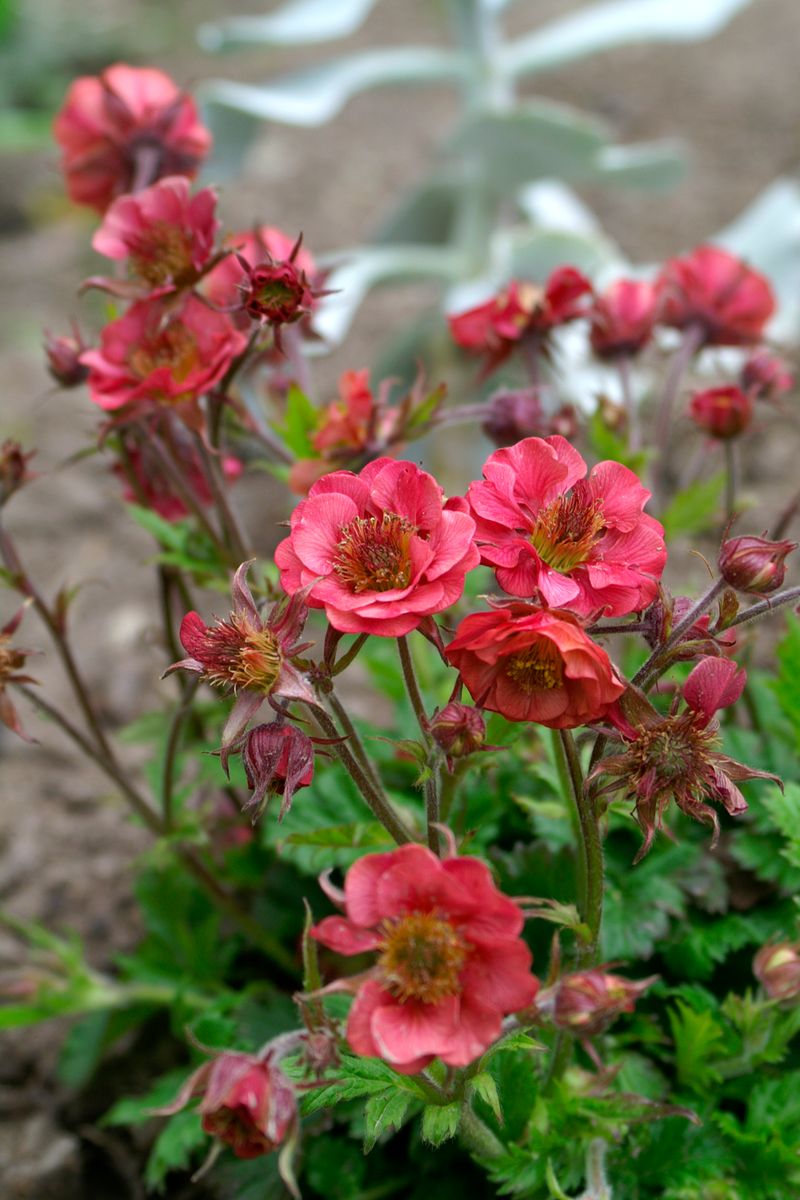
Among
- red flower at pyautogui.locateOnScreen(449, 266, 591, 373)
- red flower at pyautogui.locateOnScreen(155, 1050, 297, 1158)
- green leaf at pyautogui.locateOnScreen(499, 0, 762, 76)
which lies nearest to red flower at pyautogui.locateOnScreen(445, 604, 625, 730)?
red flower at pyautogui.locateOnScreen(155, 1050, 297, 1158)

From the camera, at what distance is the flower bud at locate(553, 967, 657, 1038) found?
0.81m

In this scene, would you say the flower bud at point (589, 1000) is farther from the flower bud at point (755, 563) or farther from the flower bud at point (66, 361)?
the flower bud at point (66, 361)

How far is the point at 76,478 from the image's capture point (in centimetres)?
300

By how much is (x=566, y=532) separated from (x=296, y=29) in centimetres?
212

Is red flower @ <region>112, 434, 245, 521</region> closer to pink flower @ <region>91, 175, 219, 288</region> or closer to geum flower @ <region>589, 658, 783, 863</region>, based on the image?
pink flower @ <region>91, 175, 219, 288</region>

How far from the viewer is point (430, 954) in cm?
76

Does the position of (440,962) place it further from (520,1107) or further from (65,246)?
(65,246)

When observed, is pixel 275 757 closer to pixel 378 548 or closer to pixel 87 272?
pixel 378 548

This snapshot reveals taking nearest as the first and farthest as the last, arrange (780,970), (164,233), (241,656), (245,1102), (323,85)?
(245,1102) → (241,656) → (780,970) → (164,233) → (323,85)

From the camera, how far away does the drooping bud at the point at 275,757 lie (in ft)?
2.75

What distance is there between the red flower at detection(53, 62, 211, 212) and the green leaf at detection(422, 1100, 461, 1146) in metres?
1.14

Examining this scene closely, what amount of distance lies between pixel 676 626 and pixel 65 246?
3598mm

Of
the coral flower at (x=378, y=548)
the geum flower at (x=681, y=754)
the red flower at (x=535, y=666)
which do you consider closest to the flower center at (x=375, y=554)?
the coral flower at (x=378, y=548)

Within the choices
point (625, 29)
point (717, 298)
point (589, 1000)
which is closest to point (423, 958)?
point (589, 1000)
